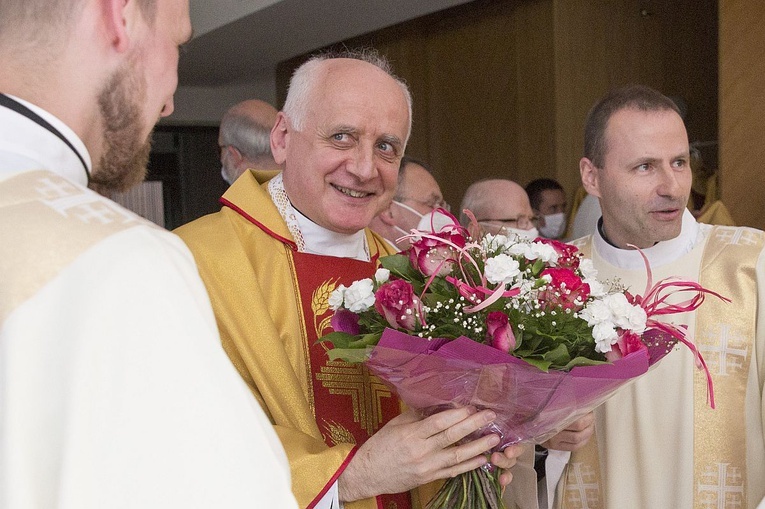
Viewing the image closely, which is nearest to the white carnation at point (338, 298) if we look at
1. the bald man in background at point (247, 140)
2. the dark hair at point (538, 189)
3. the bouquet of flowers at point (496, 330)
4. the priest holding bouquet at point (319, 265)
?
the bouquet of flowers at point (496, 330)

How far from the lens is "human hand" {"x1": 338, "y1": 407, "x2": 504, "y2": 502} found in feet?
7.13

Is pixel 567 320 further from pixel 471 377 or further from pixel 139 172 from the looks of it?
pixel 139 172

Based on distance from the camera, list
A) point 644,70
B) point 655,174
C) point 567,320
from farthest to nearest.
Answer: point 644,70 → point 655,174 → point 567,320

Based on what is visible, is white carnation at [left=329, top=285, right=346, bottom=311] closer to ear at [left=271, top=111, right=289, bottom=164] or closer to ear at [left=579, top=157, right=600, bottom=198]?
ear at [left=271, top=111, right=289, bottom=164]

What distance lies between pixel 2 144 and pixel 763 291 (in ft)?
7.41

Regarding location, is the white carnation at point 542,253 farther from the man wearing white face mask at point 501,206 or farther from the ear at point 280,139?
the man wearing white face mask at point 501,206

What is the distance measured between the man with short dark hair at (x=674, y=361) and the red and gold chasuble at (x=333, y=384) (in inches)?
26.0

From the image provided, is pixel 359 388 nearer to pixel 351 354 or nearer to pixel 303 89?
pixel 351 354

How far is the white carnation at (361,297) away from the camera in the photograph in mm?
2143

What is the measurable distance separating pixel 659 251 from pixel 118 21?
215 cm

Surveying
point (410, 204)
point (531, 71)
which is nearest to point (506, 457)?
point (410, 204)

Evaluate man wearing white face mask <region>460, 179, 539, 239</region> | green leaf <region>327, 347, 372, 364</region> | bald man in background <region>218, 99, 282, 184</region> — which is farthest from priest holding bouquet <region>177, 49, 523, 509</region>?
man wearing white face mask <region>460, 179, 539, 239</region>

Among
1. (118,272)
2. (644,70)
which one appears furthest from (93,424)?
(644,70)

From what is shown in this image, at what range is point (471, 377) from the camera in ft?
6.87
